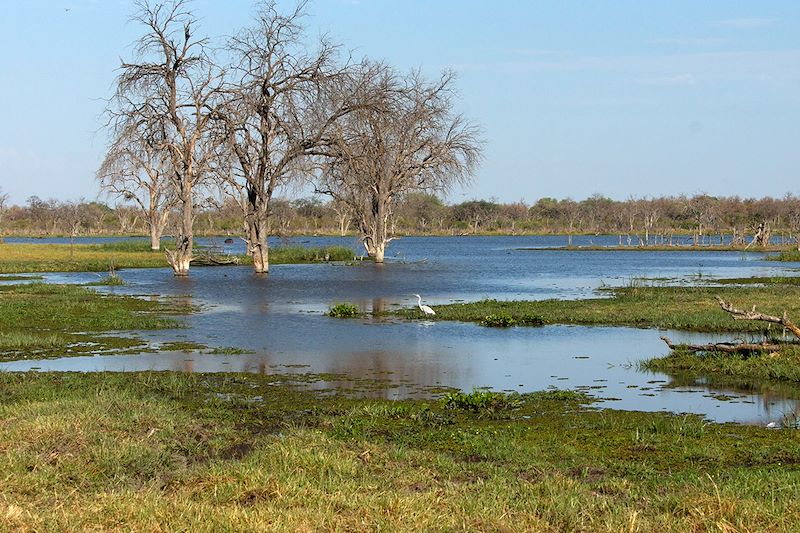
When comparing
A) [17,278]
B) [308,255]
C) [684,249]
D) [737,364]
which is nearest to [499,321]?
[737,364]

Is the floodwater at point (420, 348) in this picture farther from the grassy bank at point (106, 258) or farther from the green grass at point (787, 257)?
the green grass at point (787, 257)

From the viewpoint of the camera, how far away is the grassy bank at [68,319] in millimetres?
21141

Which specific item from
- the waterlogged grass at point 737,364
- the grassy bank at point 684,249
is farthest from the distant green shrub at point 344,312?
the grassy bank at point 684,249

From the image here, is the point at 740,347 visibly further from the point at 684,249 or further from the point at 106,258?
the point at 684,249

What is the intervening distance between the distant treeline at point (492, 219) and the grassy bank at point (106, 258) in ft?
156

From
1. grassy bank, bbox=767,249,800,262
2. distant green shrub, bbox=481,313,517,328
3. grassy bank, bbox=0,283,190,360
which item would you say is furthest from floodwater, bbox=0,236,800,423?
grassy bank, bbox=767,249,800,262

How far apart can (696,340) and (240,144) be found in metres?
31.8

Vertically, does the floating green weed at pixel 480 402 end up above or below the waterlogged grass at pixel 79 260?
below

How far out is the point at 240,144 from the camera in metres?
48.8

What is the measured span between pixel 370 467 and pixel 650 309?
68.9ft

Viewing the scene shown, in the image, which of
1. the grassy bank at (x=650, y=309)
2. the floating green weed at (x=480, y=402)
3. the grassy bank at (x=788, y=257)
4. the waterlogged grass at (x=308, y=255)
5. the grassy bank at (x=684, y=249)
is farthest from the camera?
the grassy bank at (x=684, y=249)

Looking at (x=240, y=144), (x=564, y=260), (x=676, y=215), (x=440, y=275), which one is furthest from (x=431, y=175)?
(x=676, y=215)

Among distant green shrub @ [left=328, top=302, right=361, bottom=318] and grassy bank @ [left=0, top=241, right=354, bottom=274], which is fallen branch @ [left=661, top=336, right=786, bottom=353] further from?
grassy bank @ [left=0, top=241, right=354, bottom=274]

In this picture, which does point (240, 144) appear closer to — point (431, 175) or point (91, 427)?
point (431, 175)
